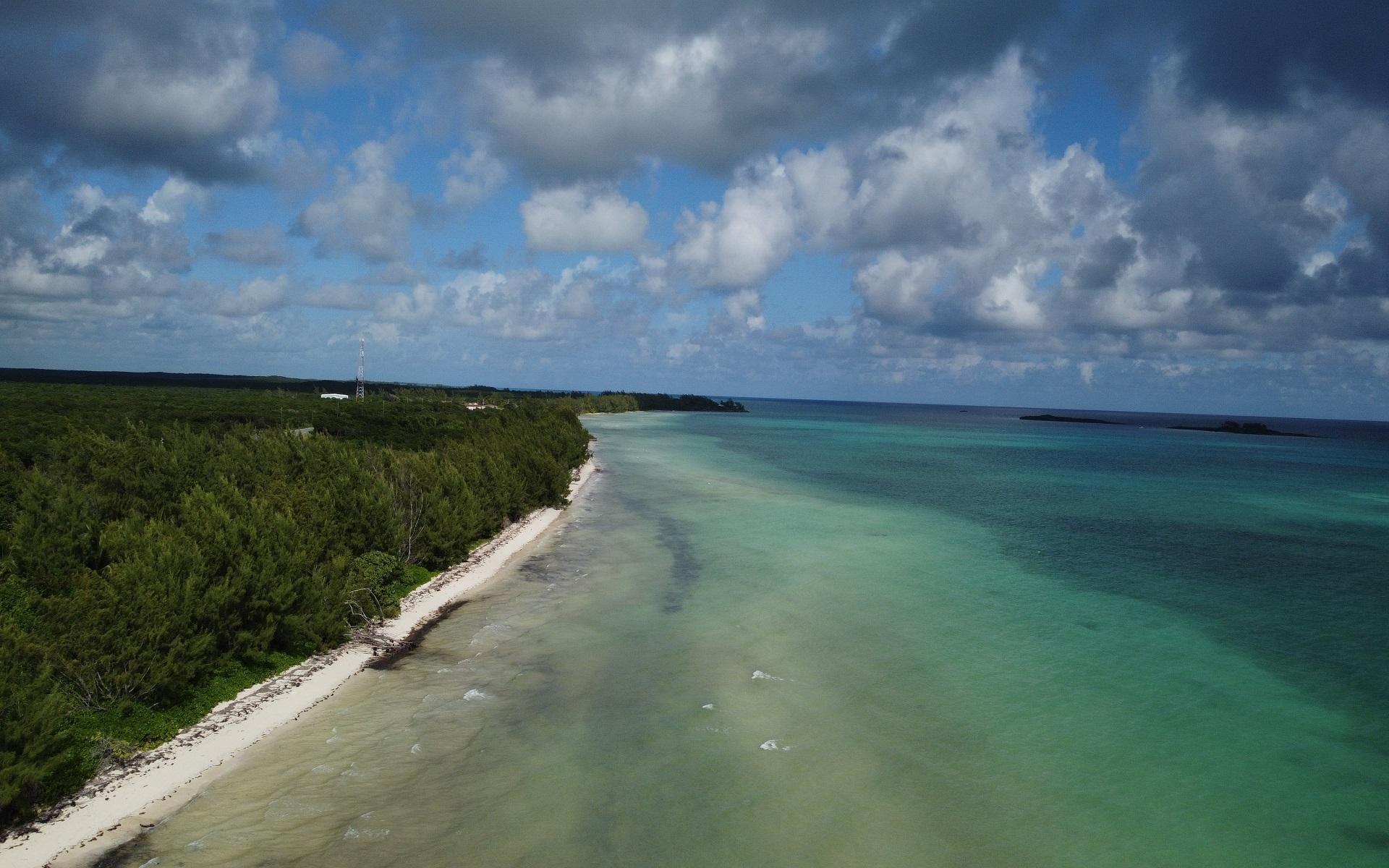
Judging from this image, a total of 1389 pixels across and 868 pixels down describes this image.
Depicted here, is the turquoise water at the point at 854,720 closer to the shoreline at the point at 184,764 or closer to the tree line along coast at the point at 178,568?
the shoreline at the point at 184,764

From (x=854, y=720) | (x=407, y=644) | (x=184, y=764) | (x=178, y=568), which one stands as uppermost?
(x=178, y=568)

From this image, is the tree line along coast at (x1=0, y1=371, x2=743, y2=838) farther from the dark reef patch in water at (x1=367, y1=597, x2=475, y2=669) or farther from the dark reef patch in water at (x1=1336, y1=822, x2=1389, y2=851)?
the dark reef patch in water at (x1=1336, y1=822, x2=1389, y2=851)

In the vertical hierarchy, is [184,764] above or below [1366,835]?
above

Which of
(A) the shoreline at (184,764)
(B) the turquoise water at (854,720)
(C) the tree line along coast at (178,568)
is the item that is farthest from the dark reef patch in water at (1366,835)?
(C) the tree line along coast at (178,568)

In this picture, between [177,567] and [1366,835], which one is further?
[177,567]

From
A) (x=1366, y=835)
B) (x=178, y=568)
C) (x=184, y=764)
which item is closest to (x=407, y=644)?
(x=178, y=568)

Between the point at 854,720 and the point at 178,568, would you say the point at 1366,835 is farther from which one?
the point at 178,568
